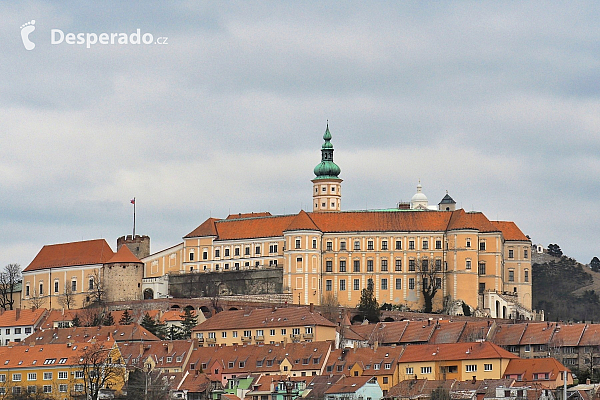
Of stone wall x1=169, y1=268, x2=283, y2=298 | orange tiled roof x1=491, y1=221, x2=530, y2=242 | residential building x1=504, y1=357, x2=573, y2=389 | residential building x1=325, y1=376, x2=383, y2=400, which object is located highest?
orange tiled roof x1=491, y1=221, x2=530, y2=242

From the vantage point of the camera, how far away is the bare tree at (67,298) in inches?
5300

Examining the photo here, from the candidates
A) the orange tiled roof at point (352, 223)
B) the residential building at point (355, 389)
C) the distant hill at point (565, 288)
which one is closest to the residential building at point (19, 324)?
the orange tiled roof at point (352, 223)

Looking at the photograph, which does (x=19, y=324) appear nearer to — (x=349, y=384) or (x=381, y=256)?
(x=381, y=256)

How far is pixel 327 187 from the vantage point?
476ft

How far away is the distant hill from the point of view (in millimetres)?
163875

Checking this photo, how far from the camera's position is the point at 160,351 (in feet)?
331

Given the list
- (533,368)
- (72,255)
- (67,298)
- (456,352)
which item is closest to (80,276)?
(67,298)

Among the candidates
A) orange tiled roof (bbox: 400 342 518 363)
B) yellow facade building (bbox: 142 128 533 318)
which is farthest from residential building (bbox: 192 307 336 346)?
yellow facade building (bbox: 142 128 533 318)

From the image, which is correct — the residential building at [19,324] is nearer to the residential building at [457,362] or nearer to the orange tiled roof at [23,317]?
the orange tiled roof at [23,317]

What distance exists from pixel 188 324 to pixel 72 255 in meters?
28.0

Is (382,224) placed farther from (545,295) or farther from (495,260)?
(545,295)

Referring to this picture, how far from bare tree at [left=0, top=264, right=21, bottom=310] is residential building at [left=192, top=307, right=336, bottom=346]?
3371 cm

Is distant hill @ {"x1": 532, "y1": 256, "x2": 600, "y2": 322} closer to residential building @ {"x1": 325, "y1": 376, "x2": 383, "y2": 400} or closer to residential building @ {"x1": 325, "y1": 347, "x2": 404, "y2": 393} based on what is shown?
residential building @ {"x1": 325, "y1": 347, "x2": 404, "y2": 393}

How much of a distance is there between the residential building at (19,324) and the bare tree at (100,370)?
2600 cm
